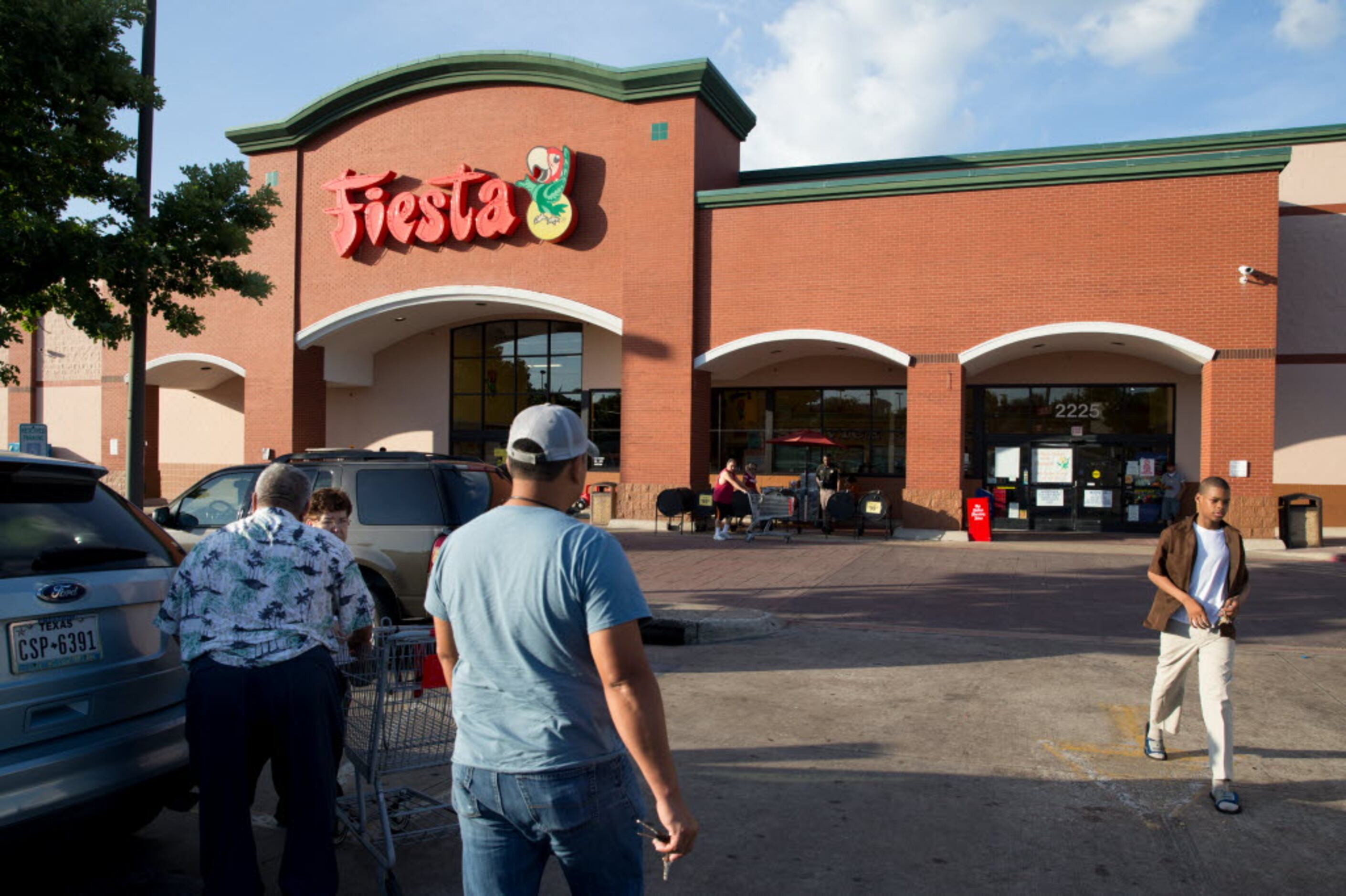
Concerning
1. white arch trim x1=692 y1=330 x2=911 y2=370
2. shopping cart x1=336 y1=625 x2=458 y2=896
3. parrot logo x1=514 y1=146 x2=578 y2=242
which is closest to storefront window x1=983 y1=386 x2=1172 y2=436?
white arch trim x1=692 y1=330 x2=911 y2=370

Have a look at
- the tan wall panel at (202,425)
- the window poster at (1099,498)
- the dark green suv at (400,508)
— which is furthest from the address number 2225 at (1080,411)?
the tan wall panel at (202,425)

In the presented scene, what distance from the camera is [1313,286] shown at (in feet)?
69.2

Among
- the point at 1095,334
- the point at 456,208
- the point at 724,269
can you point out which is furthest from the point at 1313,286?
the point at 456,208

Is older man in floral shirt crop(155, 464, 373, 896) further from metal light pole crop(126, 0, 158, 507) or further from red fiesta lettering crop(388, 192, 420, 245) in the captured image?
red fiesta lettering crop(388, 192, 420, 245)

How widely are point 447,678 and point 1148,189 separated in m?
19.7

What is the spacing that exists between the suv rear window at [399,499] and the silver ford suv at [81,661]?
12.2ft

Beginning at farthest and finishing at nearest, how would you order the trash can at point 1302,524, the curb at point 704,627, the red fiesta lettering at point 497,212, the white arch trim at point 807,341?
the red fiesta lettering at point 497,212 → the white arch trim at point 807,341 → the trash can at point 1302,524 → the curb at point 704,627

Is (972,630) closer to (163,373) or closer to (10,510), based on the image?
(10,510)

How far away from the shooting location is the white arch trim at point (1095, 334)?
18703 millimetres

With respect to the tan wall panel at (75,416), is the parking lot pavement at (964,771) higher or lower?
lower

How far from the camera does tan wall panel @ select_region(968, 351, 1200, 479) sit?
71.7 ft

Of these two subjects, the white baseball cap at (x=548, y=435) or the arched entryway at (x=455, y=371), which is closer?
the white baseball cap at (x=548, y=435)

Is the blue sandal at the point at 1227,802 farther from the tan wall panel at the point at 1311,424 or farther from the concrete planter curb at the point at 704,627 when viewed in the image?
the tan wall panel at the point at 1311,424

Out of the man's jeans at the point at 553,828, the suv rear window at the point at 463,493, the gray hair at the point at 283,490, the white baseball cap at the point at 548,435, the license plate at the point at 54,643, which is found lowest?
the man's jeans at the point at 553,828
